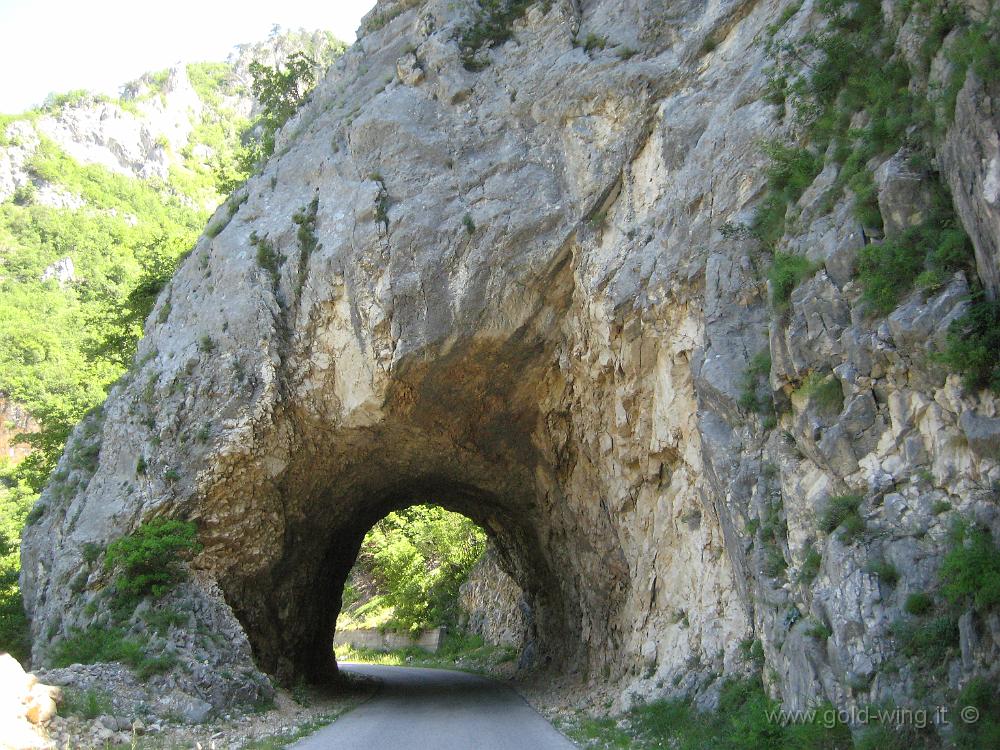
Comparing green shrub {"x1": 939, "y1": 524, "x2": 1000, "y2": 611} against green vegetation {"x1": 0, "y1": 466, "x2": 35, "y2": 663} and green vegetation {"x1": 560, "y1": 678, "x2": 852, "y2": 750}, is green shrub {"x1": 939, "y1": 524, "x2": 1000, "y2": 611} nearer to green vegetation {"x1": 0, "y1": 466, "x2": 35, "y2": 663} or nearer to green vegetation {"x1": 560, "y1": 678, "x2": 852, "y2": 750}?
green vegetation {"x1": 560, "y1": 678, "x2": 852, "y2": 750}

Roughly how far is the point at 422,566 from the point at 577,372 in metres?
24.2

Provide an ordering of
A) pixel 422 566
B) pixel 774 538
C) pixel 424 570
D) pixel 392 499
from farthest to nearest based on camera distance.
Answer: pixel 424 570
pixel 422 566
pixel 392 499
pixel 774 538

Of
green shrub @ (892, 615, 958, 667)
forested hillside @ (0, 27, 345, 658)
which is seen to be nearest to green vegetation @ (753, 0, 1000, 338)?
green shrub @ (892, 615, 958, 667)

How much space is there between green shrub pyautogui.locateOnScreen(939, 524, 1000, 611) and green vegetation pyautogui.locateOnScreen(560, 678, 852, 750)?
1.79 m

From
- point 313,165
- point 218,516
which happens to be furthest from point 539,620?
point 313,165

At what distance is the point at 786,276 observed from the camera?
32.8ft

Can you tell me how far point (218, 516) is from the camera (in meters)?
17.0

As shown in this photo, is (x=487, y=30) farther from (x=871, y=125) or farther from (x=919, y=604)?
(x=919, y=604)

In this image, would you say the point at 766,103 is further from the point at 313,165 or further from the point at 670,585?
the point at 313,165

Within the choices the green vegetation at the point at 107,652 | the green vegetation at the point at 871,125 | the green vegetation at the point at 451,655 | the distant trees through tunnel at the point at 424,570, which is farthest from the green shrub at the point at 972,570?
the distant trees through tunnel at the point at 424,570

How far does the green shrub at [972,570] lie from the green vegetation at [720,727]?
1793mm

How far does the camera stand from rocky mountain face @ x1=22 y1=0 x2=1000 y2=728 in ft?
26.8

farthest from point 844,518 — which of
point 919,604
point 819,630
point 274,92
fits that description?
point 274,92

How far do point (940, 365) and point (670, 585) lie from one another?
7497 mm
